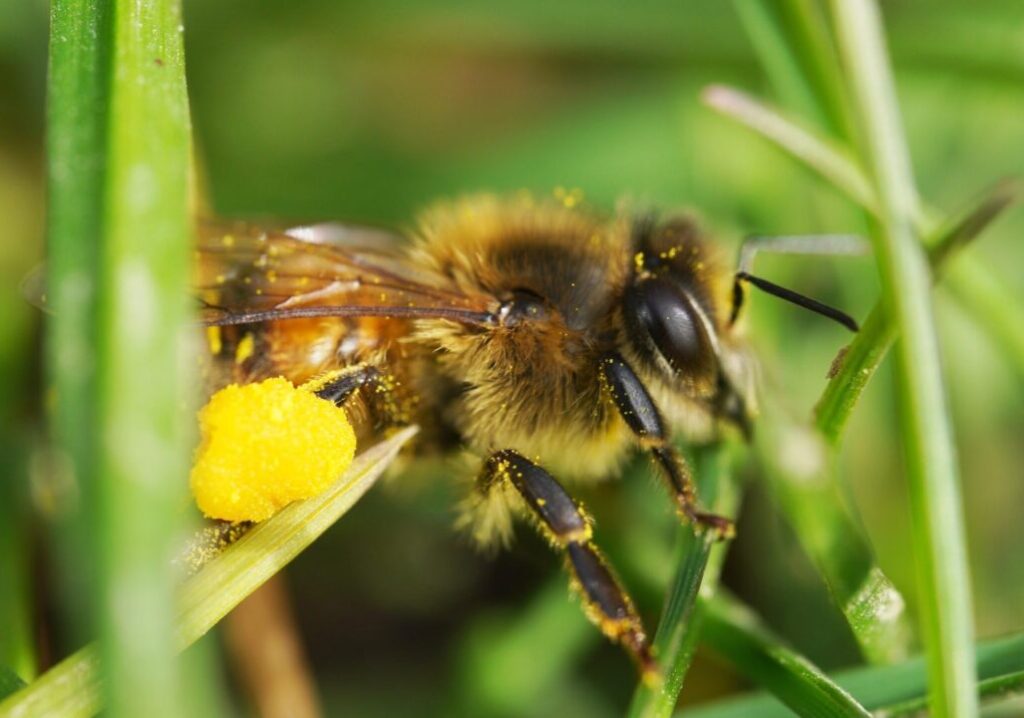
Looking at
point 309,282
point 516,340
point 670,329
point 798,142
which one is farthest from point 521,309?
point 798,142

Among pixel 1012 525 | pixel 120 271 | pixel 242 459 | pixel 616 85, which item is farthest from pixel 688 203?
pixel 120 271

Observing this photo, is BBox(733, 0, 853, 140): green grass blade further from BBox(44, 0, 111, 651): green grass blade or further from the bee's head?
BBox(44, 0, 111, 651): green grass blade

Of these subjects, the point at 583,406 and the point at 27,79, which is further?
the point at 27,79

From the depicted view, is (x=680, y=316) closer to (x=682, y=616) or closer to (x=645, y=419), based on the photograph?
(x=645, y=419)

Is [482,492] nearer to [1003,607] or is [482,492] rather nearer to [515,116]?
[1003,607]

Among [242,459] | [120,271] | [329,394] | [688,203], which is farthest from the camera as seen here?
[688,203]

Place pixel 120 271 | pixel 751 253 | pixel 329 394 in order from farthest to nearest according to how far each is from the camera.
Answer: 1. pixel 751 253
2. pixel 329 394
3. pixel 120 271

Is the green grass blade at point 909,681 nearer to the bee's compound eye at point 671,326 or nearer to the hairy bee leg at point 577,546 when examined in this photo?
the hairy bee leg at point 577,546
